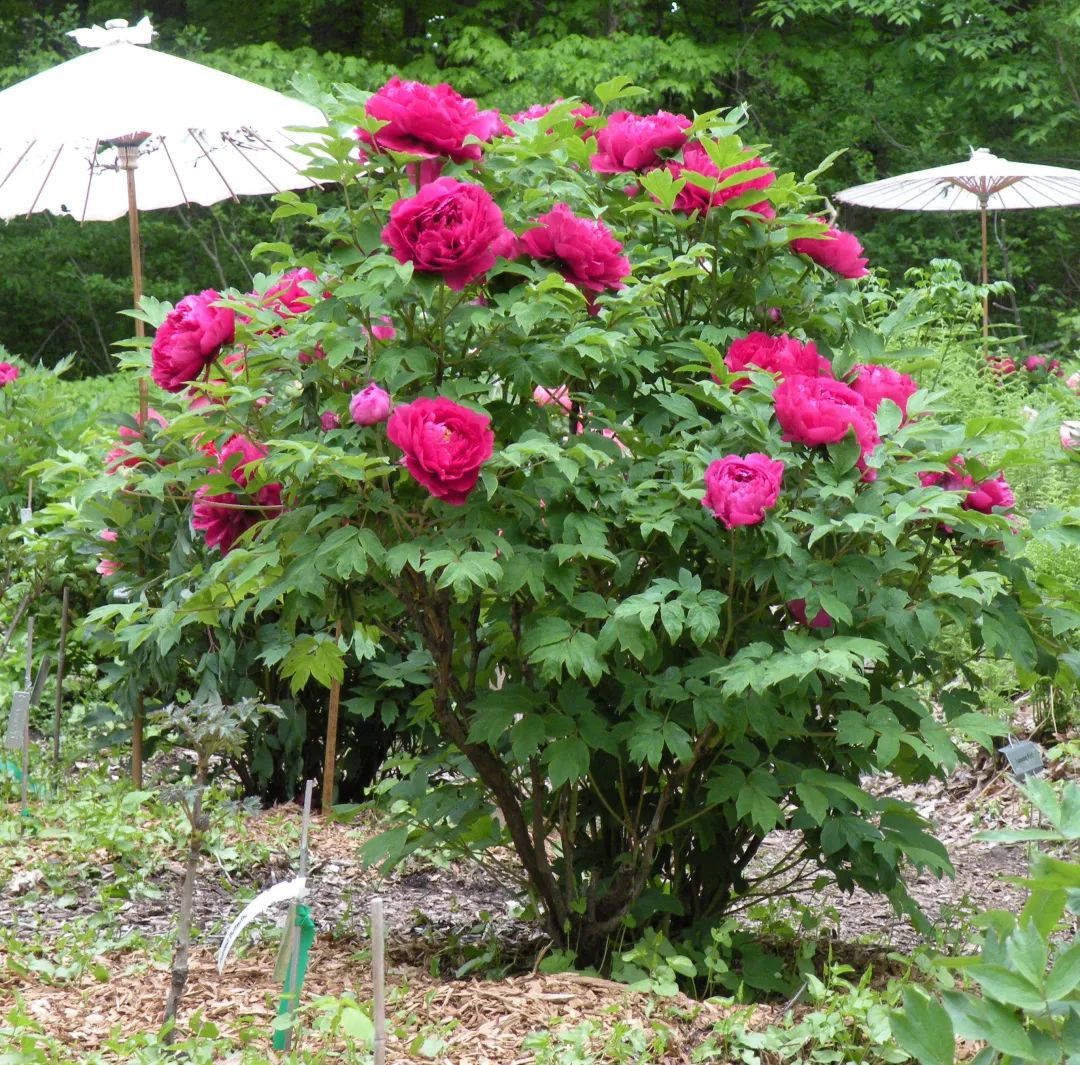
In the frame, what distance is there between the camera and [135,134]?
4273 mm

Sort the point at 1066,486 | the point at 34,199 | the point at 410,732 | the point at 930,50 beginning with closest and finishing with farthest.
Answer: the point at 410,732
the point at 34,199
the point at 1066,486
the point at 930,50

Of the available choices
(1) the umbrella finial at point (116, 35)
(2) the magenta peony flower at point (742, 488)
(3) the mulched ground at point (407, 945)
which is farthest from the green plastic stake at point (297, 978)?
(1) the umbrella finial at point (116, 35)

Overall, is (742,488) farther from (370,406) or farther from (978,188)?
(978,188)

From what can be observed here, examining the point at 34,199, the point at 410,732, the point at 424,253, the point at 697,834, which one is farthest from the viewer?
the point at 34,199

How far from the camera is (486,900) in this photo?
12.5 ft

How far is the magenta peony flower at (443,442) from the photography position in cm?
224

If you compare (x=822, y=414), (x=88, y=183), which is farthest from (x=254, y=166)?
(x=822, y=414)

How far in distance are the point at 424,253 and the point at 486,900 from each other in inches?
84.7

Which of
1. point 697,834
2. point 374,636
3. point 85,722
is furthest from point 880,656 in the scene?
point 85,722

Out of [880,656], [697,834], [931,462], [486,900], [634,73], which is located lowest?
[486,900]

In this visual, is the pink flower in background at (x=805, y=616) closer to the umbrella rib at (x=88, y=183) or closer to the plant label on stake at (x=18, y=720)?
the plant label on stake at (x=18, y=720)

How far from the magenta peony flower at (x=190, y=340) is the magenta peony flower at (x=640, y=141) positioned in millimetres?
837

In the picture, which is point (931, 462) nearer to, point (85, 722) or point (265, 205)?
point (85, 722)

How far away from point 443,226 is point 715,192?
649 mm
